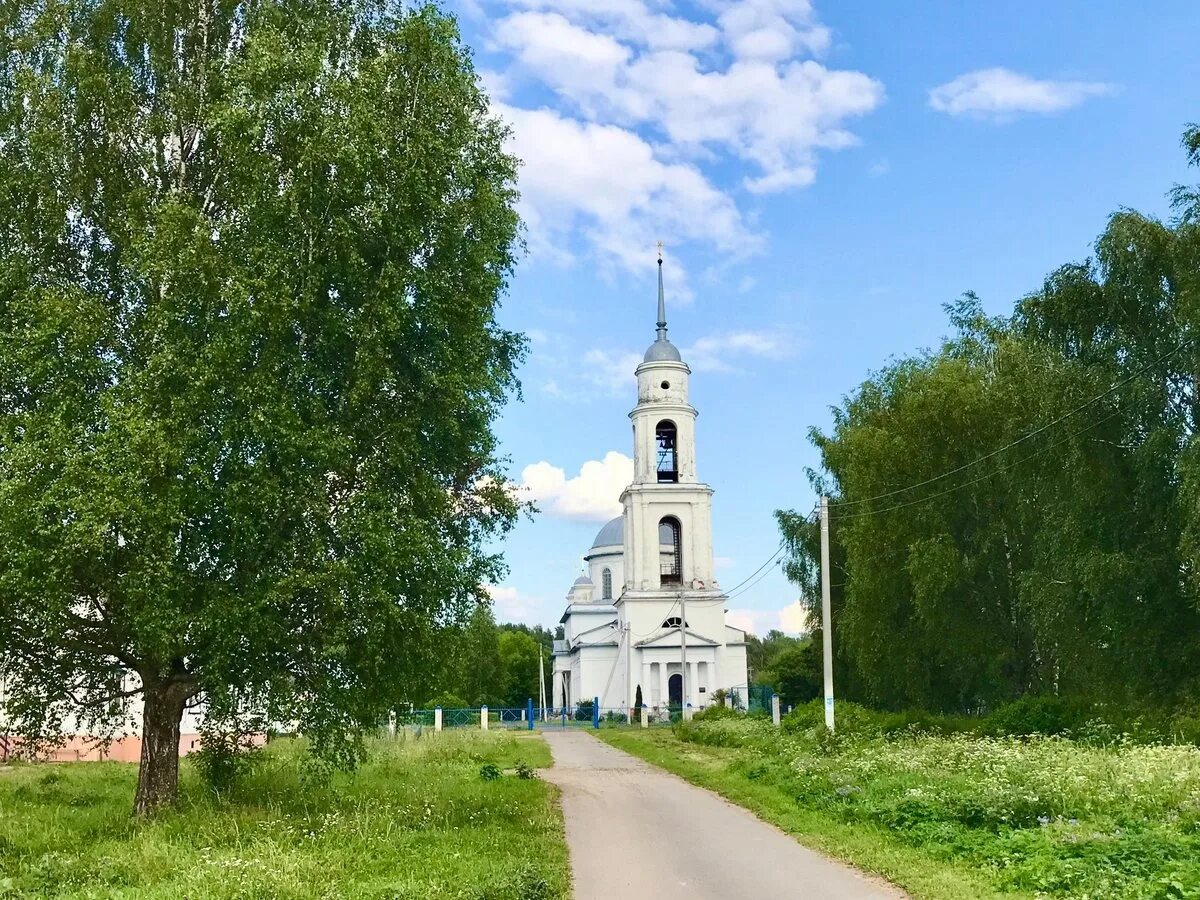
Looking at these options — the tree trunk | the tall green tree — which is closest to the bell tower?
the tall green tree

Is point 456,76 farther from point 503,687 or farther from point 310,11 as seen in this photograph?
point 503,687

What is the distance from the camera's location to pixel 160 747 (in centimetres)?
1455

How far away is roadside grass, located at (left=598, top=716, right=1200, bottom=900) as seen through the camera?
8.96 metres

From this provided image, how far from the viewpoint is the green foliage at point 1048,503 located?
21.5m

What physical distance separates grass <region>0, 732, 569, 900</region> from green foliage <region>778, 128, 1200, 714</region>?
12.0 m

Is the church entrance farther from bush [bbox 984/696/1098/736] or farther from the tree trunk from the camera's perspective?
the tree trunk

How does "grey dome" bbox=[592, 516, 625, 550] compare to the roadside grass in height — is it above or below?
above

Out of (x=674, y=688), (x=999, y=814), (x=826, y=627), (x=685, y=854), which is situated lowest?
(x=674, y=688)

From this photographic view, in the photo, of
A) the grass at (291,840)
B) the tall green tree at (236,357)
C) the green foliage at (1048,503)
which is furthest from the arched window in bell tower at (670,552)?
the tall green tree at (236,357)

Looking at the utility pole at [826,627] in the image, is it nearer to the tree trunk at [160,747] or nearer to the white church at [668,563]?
the tree trunk at [160,747]

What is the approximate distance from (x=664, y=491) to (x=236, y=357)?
4586 centimetres

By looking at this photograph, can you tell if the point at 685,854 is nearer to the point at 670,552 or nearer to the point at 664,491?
the point at 664,491

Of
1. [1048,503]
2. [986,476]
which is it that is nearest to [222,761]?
[1048,503]

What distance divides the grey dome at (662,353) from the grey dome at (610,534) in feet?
60.9
